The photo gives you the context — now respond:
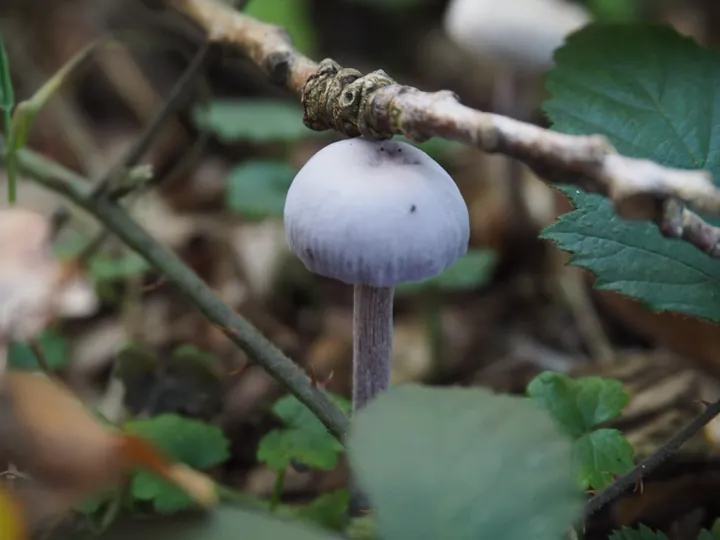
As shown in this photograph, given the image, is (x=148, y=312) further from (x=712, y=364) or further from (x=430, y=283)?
(x=712, y=364)

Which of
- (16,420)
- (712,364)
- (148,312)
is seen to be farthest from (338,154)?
(148,312)

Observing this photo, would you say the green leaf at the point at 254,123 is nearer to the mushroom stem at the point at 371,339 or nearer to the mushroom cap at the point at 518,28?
the mushroom cap at the point at 518,28

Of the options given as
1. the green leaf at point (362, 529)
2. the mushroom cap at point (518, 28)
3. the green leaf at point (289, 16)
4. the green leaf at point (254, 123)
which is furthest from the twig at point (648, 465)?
the green leaf at point (289, 16)

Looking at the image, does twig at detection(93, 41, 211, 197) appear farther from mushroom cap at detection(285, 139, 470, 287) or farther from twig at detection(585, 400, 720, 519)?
twig at detection(585, 400, 720, 519)

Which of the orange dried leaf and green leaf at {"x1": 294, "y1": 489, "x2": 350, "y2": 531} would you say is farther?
green leaf at {"x1": 294, "y1": 489, "x2": 350, "y2": 531}

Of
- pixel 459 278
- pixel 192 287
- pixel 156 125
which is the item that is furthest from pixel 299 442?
pixel 459 278

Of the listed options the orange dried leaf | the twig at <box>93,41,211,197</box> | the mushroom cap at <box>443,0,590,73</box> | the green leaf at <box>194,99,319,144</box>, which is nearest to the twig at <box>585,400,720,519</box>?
the orange dried leaf
